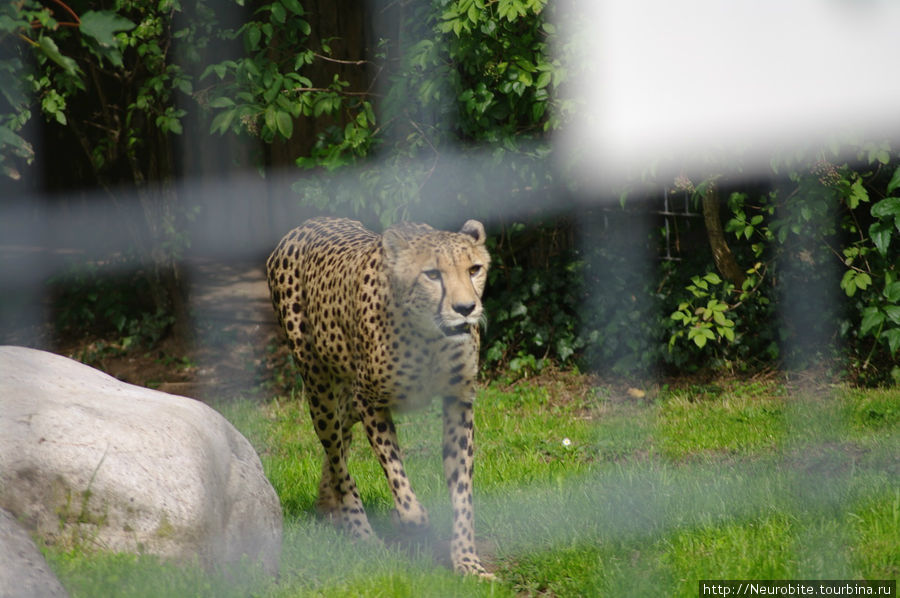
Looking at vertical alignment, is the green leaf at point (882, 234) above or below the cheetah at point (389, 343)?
above

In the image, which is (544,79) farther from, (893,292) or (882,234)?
(893,292)

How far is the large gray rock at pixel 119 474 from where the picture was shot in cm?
197

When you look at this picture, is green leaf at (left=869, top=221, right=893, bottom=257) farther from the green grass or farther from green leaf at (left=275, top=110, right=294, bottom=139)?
green leaf at (left=275, top=110, right=294, bottom=139)

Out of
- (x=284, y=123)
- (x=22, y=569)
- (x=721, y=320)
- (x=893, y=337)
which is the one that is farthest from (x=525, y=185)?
(x=22, y=569)

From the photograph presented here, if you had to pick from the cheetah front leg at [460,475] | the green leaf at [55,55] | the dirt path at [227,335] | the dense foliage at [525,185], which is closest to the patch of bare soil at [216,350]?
the dirt path at [227,335]

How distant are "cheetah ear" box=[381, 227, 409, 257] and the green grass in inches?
27.9

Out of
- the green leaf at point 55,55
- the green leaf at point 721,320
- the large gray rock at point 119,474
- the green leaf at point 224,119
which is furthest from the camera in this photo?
the green leaf at point 721,320

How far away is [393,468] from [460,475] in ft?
0.57

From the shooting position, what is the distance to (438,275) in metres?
2.30

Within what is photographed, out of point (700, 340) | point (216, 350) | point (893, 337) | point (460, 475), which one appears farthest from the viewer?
point (216, 350)

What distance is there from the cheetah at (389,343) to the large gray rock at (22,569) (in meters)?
0.90

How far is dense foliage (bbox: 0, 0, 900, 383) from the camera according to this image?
3.23m

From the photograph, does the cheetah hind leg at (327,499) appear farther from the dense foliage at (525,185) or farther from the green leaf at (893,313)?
the green leaf at (893,313)

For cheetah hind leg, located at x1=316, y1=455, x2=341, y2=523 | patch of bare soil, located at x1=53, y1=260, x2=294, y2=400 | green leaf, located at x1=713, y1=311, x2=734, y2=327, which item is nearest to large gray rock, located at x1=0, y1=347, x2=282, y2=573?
cheetah hind leg, located at x1=316, y1=455, x2=341, y2=523
